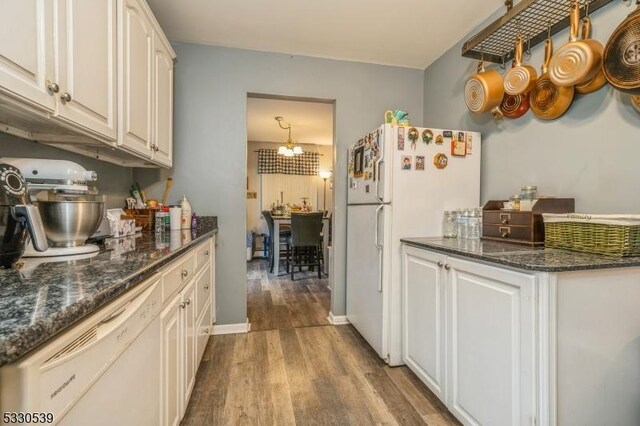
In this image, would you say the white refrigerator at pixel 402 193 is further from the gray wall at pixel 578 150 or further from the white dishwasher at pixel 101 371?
the white dishwasher at pixel 101 371

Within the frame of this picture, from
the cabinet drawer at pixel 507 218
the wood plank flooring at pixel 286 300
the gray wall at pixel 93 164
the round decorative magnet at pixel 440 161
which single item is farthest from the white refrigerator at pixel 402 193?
the gray wall at pixel 93 164

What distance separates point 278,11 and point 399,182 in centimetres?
142

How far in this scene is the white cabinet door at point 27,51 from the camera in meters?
0.80

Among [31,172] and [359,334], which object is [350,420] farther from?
[31,172]

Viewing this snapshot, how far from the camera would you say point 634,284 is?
3.61 feet

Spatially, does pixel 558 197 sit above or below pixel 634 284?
above

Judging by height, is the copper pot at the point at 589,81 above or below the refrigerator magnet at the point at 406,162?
above

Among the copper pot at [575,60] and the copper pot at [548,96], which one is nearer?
the copper pot at [575,60]

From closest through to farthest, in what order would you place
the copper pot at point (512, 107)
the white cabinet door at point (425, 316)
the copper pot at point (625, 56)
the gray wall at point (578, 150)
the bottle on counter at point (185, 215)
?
the copper pot at point (625, 56)
the gray wall at point (578, 150)
the white cabinet door at point (425, 316)
the copper pot at point (512, 107)
the bottle on counter at point (185, 215)

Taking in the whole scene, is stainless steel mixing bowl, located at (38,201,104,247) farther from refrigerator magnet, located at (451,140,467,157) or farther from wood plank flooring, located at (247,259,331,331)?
refrigerator magnet, located at (451,140,467,157)

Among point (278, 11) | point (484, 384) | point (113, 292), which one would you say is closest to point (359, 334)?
point (484, 384)

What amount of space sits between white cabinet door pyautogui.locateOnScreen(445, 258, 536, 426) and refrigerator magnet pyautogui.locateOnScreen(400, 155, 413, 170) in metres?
0.71

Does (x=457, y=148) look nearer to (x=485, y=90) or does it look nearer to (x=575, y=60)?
(x=485, y=90)

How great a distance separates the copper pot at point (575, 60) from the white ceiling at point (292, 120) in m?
2.46
